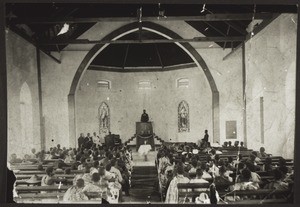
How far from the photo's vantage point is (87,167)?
230 inches

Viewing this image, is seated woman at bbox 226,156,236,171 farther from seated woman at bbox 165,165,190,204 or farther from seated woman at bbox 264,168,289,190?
seated woman at bbox 165,165,190,204

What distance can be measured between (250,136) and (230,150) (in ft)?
1.56

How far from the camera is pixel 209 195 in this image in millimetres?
5309

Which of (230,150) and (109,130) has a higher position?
(109,130)

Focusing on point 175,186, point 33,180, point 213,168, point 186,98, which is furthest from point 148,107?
point 33,180

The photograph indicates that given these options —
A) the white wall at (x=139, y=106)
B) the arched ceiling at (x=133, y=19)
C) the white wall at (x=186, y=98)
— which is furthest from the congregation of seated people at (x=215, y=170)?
the arched ceiling at (x=133, y=19)

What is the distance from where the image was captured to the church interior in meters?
5.29

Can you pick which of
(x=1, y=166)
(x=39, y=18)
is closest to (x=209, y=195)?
(x=1, y=166)

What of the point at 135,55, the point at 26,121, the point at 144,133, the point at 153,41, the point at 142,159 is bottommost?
the point at 142,159

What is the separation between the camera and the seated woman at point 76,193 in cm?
526

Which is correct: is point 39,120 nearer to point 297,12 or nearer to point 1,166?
point 1,166

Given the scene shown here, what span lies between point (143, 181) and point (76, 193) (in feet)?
5.58

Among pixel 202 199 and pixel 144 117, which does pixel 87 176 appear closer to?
pixel 144 117

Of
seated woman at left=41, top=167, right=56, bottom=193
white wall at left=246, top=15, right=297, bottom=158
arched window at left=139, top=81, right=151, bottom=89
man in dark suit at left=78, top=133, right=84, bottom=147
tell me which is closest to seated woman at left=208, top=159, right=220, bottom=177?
white wall at left=246, top=15, right=297, bottom=158
